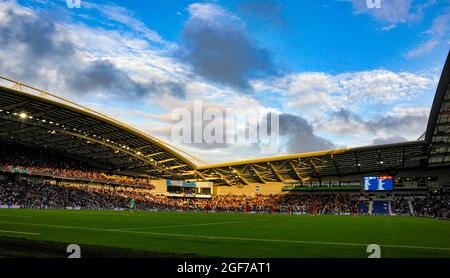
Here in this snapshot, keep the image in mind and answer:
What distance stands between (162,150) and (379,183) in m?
44.1

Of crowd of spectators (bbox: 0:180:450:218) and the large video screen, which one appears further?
the large video screen

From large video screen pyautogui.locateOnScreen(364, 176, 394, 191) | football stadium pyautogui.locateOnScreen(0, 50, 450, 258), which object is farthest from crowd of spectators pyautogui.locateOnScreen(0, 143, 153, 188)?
large video screen pyautogui.locateOnScreen(364, 176, 394, 191)

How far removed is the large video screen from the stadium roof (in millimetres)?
3077

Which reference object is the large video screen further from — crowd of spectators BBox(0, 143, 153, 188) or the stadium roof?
crowd of spectators BBox(0, 143, 153, 188)

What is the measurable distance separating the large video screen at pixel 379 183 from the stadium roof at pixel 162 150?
10.1ft

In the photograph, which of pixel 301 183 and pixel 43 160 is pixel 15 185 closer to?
pixel 43 160

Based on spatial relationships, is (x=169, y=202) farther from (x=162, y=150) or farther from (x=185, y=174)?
(x=162, y=150)

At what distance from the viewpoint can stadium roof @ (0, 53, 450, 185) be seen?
52469 mm

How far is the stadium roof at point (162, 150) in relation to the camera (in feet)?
172

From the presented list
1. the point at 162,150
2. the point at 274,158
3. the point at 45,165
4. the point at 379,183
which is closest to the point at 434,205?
the point at 379,183

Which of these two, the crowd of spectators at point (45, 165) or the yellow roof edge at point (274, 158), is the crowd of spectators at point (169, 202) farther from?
the yellow roof edge at point (274, 158)

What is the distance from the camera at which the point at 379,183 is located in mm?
71062
